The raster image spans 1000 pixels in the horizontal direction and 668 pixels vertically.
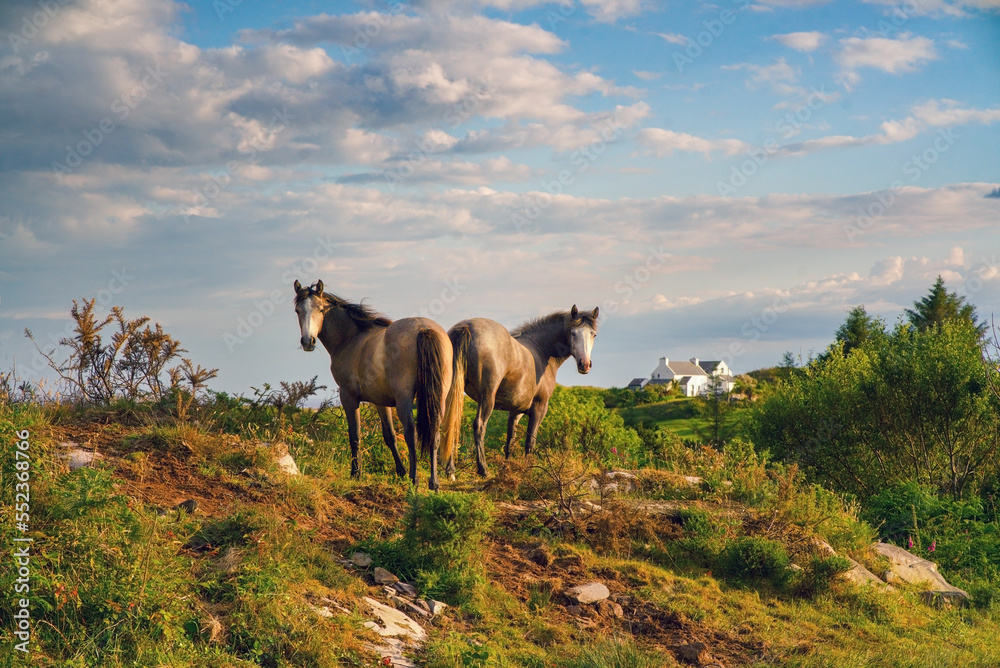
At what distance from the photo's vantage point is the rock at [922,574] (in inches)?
387

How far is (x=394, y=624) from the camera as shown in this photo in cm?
624

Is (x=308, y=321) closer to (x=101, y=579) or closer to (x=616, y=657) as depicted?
(x=101, y=579)

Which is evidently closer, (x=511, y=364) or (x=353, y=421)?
(x=353, y=421)

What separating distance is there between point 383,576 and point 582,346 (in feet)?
19.2

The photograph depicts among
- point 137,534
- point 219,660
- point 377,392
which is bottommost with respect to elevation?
point 219,660

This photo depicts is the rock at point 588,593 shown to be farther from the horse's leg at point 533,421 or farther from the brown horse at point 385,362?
Result: the horse's leg at point 533,421

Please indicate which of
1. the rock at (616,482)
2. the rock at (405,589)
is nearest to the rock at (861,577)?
the rock at (616,482)

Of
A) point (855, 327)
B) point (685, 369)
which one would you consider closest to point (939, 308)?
point (855, 327)

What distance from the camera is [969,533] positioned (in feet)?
42.5

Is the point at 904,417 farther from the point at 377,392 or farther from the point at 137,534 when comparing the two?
the point at 137,534

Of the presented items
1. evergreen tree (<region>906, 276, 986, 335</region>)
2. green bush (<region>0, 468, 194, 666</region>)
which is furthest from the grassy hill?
evergreen tree (<region>906, 276, 986, 335</region>)

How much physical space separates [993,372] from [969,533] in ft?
16.9

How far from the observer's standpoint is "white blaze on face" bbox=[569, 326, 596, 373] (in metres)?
12.0

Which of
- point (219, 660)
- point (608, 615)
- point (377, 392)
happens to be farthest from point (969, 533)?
point (219, 660)
